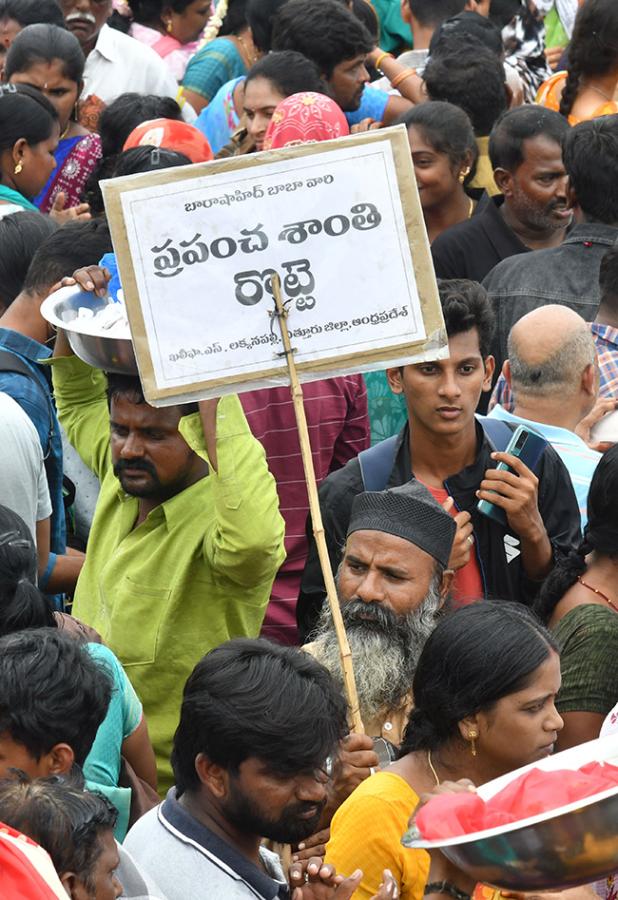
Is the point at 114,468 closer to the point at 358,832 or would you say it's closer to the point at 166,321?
the point at 166,321

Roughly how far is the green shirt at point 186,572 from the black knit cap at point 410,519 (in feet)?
0.91

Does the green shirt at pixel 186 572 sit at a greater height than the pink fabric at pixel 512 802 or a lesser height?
lesser

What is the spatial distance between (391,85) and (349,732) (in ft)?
19.4

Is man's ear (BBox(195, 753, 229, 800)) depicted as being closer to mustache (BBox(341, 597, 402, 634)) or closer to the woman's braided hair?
mustache (BBox(341, 597, 402, 634))

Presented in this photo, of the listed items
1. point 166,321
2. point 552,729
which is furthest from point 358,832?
point 166,321

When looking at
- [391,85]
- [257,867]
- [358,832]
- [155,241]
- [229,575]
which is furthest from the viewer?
[391,85]

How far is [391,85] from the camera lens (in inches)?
359

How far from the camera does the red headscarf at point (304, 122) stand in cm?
671

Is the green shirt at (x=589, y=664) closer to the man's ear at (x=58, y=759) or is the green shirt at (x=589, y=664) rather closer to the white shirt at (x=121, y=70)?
the man's ear at (x=58, y=759)

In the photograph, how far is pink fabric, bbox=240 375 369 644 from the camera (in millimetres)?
5535

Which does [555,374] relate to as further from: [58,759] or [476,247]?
[58,759]

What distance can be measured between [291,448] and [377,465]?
0.46 m

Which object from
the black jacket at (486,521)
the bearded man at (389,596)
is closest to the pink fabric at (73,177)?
the black jacket at (486,521)

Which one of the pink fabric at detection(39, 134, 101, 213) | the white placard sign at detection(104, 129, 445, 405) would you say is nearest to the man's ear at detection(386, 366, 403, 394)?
the white placard sign at detection(104, 129, 445, 405)
